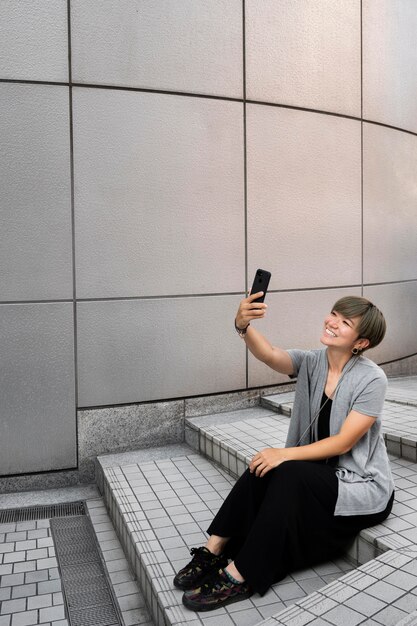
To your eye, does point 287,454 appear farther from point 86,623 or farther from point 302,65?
point 302,65

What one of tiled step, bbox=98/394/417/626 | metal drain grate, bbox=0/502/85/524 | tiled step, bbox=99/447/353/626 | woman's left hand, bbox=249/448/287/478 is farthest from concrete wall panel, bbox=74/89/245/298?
woman's left hand, bbox=249/448/287/478

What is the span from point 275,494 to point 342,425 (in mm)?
435

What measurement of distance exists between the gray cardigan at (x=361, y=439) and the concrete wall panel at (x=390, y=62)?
12.0ft

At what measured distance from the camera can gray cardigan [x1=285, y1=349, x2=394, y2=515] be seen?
2.60m

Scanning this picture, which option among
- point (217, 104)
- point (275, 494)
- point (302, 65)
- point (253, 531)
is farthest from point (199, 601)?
point (302, 65)

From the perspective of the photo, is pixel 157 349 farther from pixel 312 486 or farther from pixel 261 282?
pixel 312 486

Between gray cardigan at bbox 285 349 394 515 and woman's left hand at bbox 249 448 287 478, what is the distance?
25 centimetres

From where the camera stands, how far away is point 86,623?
279cm

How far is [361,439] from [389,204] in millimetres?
3797

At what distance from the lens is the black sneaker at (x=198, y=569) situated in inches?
100

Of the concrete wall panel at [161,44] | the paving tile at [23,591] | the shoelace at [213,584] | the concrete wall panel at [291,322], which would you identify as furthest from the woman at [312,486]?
the concrete wall panel at [161,44]

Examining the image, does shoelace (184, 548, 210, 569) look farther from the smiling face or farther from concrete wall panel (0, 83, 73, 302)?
concrete wall panel (0, 83, 73, 302)

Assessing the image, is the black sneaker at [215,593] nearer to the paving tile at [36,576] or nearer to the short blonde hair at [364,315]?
the paving tile at [36,576]

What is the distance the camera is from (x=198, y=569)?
8.44 ft
